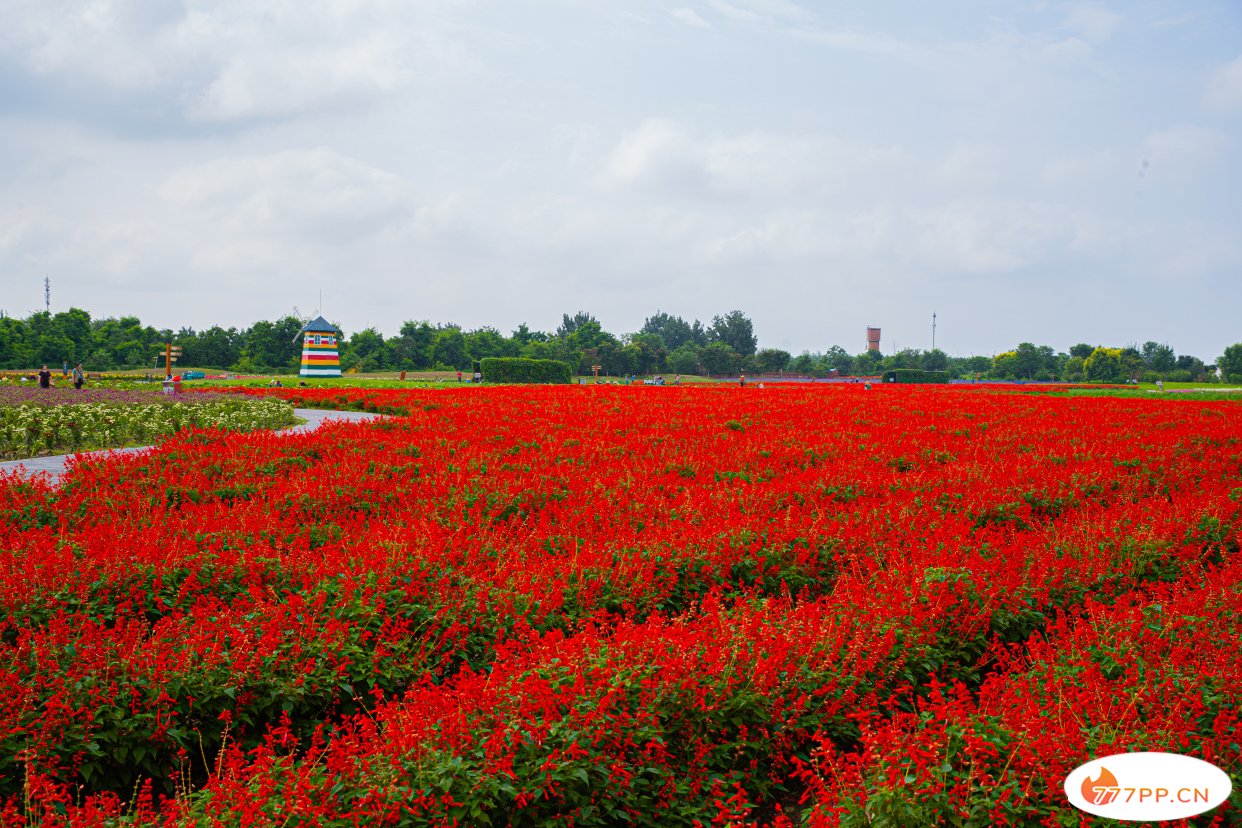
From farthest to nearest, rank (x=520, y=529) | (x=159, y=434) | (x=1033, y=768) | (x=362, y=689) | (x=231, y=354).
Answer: (x=231, y=354), (x=159, y=434), (x=520, y=529), (x=362, y=689), (x=1033, y=768)

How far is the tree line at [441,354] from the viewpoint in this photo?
217 feet

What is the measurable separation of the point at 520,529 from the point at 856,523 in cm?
300

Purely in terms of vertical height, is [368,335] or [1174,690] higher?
[368,335]

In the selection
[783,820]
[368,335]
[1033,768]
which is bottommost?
[783,820]

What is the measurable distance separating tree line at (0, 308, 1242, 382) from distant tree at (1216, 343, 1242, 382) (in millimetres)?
126

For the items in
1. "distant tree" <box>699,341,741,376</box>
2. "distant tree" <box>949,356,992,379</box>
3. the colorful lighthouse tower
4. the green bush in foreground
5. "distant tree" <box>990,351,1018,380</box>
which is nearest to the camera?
the green bush in foreground

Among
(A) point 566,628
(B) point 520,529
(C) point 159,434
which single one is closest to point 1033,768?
(A) point 566,628

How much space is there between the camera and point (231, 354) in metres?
70.1

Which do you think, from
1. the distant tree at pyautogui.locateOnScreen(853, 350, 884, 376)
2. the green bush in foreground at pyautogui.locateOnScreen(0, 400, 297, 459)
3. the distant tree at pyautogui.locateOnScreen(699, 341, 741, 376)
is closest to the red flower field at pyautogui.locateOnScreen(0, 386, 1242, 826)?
the green bush in foreground at pyautogui.locateOnScreen(0, 400, 297, 459)

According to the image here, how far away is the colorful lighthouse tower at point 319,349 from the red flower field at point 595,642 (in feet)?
149

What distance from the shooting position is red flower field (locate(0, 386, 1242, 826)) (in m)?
3.26

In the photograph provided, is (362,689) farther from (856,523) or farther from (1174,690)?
(856,523)

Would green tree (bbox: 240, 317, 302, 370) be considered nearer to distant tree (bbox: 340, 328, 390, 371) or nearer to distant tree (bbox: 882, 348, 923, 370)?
distant tree (bbox: 340, 328, 390, 371)

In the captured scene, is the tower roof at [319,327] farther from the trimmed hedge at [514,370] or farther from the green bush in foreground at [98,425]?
the green bush in foreground at [98,425]
